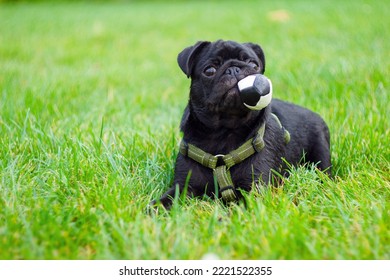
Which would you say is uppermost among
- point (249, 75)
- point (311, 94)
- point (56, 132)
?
point (249, 75)

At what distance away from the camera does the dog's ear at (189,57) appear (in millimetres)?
2957

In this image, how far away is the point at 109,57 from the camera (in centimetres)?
752

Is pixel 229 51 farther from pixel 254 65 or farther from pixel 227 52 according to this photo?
pixel 254 65

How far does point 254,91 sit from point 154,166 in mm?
995

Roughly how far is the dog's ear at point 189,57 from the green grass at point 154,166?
736 mm

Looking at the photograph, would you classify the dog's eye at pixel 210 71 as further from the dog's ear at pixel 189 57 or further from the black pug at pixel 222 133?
the dog's ear at pixel 189 57

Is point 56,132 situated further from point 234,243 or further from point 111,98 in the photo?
point 234,243

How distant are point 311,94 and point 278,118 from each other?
1.47 meters

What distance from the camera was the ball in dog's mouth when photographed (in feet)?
8.76

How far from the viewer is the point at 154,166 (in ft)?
10.7

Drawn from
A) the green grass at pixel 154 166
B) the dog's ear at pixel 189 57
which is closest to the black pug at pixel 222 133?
the dog's ear at pixel 189 57

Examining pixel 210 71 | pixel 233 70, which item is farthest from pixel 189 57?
pixel 233 70

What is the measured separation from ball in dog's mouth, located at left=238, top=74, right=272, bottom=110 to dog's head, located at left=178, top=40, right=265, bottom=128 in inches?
1.7
